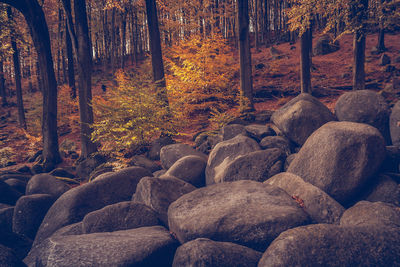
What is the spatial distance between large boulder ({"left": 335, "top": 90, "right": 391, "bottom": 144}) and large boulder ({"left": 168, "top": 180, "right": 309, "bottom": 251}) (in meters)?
3.28

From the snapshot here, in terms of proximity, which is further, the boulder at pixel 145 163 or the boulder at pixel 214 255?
the boulder at pixel 145 163

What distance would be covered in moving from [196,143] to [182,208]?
5111 millimetres

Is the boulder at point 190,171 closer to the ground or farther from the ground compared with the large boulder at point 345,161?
closer to the ground

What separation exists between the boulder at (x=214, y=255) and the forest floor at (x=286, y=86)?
719 cm

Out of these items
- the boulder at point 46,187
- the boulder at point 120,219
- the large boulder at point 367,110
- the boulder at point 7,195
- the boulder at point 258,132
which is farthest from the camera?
the boulder at point 258,132

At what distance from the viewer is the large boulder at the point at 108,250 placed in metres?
3.09

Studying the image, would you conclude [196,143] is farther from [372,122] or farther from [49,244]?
[49,244]

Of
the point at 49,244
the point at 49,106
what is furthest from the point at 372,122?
the point at 49,106

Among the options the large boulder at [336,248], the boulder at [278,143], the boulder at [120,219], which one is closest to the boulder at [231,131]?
the boulder at [278,143]

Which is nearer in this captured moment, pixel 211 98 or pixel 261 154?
pixel 261 154

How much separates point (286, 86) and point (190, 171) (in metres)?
11.1

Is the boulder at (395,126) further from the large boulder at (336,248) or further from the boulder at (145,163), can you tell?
the boulder at (145,163)

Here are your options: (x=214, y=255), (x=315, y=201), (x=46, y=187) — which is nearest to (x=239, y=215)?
(x=214, y=255)

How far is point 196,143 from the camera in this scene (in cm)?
922
